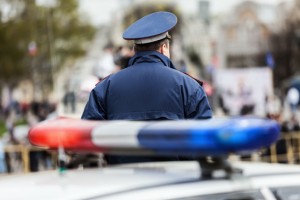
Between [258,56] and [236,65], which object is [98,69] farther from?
[236,65]

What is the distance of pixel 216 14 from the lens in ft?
398

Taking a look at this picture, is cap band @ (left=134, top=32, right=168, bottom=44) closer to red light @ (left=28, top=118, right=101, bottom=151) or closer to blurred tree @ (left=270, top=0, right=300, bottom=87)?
red light @ (left=28, top=118, right=101, bottom=151)

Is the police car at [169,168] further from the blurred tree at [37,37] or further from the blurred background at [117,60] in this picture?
the blurred tree at [37,37]

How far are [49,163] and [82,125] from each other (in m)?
15.4

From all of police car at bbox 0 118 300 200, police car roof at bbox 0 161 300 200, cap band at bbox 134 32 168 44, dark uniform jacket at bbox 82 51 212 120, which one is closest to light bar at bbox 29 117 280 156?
police car at bbox 0 118 300 200

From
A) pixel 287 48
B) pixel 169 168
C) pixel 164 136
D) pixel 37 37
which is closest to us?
pixel 164 136

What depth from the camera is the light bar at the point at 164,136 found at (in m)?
2.74

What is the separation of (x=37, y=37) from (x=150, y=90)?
5865 centimetres

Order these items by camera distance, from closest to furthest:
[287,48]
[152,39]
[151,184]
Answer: [151,184] → [152,39] → [287,48]

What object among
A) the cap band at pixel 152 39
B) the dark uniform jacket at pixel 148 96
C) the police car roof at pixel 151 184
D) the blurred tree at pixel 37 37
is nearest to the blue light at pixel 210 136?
the police car roof at pixel 151 184

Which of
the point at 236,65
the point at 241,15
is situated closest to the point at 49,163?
the point at 236,65

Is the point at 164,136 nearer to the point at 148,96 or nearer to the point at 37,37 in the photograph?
the point at 148,96

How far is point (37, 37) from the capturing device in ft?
205

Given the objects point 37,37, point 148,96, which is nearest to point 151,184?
point 148,96
